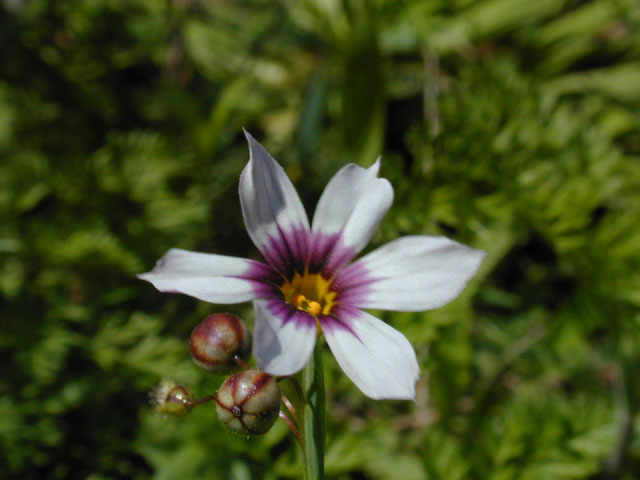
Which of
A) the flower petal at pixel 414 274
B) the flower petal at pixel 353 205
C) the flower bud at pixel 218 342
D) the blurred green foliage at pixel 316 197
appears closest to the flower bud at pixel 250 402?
the flower bud at pixel 218 342

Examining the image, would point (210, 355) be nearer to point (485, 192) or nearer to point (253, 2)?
point (485, 192)

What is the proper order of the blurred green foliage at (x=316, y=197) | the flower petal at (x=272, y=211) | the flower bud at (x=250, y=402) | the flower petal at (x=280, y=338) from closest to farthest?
the flower petal at (x=280, y=338), the flower bud at (x=250, y=402), the flower petal at (x=272, y=211), the blurred green foliage at (x=316, y=197)

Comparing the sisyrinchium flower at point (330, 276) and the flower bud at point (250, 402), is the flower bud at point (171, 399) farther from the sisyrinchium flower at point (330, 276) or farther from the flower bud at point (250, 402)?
the sisyrinchium flower at point (330, 276)

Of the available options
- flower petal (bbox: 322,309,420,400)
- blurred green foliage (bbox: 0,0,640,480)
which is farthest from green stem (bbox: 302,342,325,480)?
blurred green foliage (bbox: 0,0,640,480)

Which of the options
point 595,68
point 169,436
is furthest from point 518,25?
point 169,436

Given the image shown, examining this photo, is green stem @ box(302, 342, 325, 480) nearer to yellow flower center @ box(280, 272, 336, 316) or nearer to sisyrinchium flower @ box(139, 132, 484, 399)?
sisyrinchium flower @ box(139, 132, 484, 399)

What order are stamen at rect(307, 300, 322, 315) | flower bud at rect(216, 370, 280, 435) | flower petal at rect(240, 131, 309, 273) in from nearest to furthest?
flower bud at rect(216, 370, 280, 435) < flower petal at rect(240, 131, 309, 273) < stamen at rect(307, 300, 322, 315)
